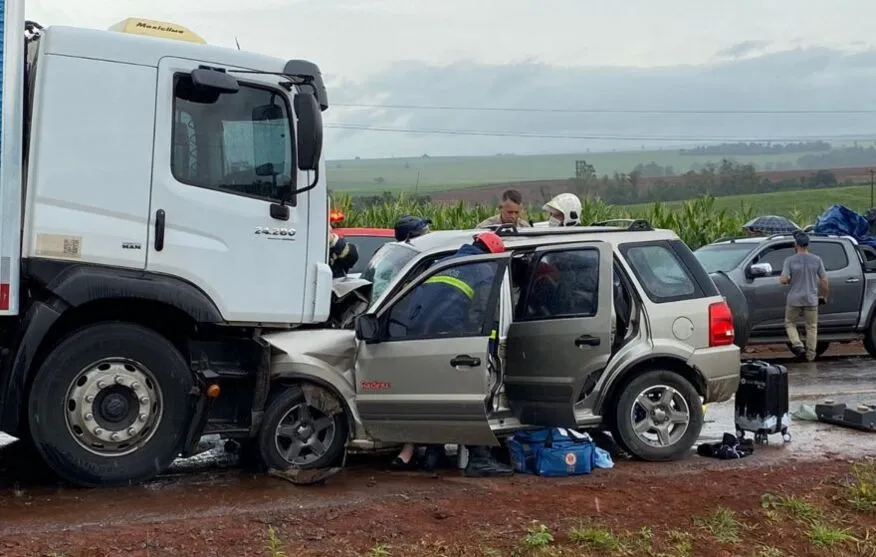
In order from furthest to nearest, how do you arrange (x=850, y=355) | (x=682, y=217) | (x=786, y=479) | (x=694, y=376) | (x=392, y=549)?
(x=682, y=217) < (x=850, y=355) < (x=694, y=376) < (x=786, y=479) < (x=392, y=549)

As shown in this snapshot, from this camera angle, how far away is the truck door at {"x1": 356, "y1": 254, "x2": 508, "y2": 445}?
7.49 m

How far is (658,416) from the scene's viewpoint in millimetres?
8336

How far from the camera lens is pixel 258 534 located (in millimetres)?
6016

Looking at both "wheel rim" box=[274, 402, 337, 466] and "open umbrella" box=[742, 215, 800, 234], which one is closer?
"wheel rim" box=[274, 402, 337, 466]

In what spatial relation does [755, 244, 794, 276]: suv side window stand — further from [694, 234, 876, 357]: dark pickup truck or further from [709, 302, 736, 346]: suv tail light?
[709, 302, 736, 346]: suv tail light

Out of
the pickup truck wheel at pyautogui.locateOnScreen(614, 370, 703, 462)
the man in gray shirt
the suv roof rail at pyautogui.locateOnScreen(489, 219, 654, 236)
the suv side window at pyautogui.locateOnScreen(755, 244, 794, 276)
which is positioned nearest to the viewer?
the pickup truck wheel at pyautogui.locateOnScreen(614, 370, 703, 462)

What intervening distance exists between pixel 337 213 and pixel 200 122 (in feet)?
6.15

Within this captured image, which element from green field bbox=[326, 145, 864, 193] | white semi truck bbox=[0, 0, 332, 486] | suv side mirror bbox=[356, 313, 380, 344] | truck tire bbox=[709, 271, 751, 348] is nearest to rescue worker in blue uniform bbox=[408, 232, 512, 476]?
suv side mirror bbox=[356, 313, 380, 344]

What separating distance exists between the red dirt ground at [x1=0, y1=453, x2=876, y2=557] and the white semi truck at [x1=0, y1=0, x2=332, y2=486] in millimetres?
600

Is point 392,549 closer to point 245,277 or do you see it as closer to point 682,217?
point 245,277

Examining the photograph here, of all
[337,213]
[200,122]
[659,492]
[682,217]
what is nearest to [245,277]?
[200,122]

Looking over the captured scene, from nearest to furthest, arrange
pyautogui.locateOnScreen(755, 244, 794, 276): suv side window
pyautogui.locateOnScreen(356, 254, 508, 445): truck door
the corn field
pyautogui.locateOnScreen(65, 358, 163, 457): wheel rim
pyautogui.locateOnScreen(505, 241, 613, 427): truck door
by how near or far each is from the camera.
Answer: pyautogui.locateOnScreen(65, 358, 163, 457): wheel rim, pyautogui.locateOnScreen(356, 254, 508, 445): truck door, pyautogui.locateOnScreen(505, 241, 613, 427): truck door, pyautogui.locateOnScreen(755, 244, 794, 276): suv side window, the corn field

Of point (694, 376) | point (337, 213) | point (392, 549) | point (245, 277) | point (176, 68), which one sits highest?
point (176, 68)

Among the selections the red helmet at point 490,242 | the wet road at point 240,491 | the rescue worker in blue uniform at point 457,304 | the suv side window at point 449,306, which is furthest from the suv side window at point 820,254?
the suv side window at point 449,306
